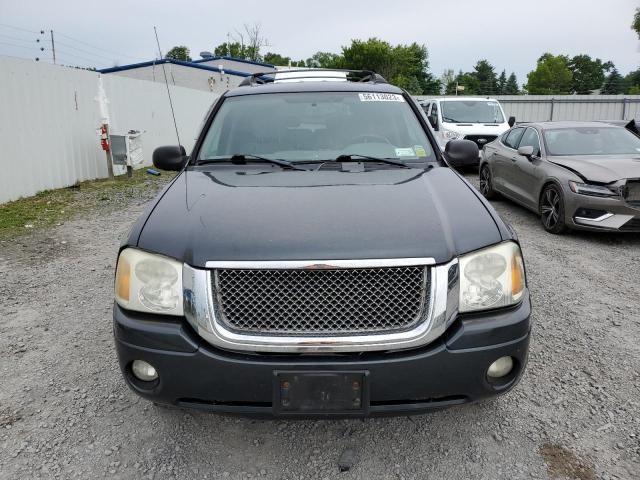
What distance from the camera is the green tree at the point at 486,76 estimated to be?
101475 mm

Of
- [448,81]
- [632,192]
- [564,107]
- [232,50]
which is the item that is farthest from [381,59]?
[632,192]

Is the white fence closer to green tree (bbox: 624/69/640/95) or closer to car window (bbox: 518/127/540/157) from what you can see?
car window (bbox: 518/127/540/157)

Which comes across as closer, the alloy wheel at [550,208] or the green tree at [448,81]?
the alloy wheel at [550,208]

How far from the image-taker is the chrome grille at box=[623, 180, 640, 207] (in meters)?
5.68

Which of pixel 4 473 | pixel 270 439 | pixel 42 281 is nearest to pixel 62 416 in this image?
pixel 4 473

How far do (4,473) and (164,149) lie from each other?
86.6 inches

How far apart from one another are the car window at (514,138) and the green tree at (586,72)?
97808 mm

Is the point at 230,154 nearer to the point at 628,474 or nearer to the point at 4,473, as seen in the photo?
the point at 4,473

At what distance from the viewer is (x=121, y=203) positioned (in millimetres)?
8211

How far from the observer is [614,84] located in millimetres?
84250

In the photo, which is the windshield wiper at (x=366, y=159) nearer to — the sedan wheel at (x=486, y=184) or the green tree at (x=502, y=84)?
the sedan wheel at (x=486, y=184)

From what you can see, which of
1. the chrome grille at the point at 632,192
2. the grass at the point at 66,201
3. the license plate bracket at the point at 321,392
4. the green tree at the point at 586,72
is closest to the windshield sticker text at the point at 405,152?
the license plate bracket at the point at 321,392

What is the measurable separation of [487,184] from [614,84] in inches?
3661

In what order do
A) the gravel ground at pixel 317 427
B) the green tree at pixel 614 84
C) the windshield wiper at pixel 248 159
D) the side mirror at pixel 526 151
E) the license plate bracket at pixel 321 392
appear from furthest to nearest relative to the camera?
the green tree at pixel 614 84, the side mirror at pixel 526 151, the windshield wiper at pixel 248 159, the gravel ground at pixel 317 427, the license plate bracket at pixel 321 392
